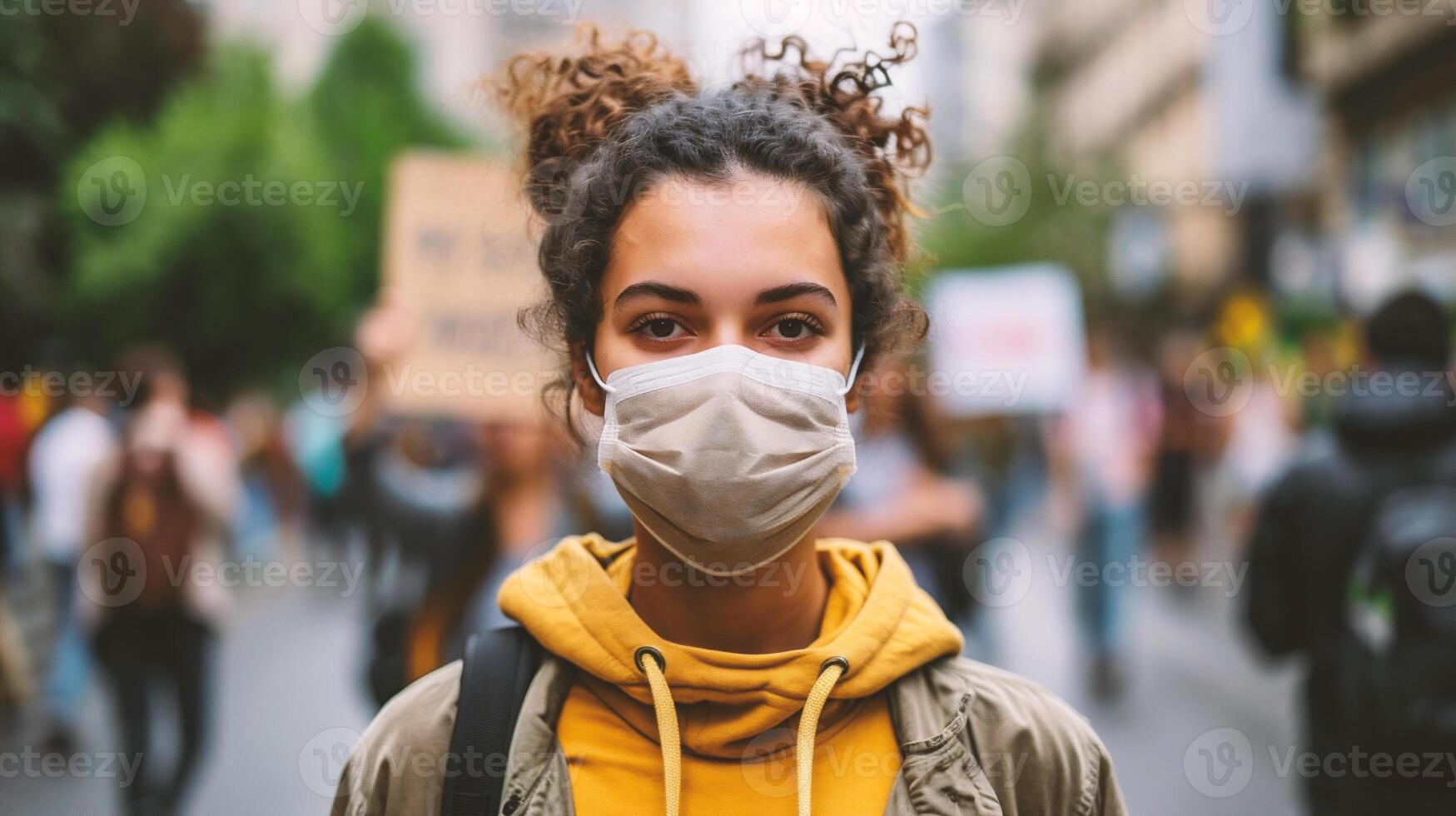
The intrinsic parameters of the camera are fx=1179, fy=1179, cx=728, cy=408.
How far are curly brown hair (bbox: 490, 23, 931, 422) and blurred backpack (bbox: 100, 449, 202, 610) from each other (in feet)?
13.3

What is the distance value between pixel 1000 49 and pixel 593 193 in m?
77.8

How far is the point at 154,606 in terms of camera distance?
5488 mm

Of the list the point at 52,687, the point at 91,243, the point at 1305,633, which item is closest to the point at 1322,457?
the point at 1305,633

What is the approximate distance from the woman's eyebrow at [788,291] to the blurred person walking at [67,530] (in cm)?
673

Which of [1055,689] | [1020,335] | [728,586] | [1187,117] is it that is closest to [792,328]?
[728,586]

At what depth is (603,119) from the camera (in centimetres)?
206

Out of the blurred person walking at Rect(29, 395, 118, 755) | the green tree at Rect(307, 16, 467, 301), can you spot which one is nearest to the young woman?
the blurred person walking at Rect(29, 395, 118, 755)

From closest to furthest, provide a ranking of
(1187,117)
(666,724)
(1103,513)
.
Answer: (666,724)
(1103,513)
(1187,117)

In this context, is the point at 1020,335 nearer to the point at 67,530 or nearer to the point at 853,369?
the point at 67,530

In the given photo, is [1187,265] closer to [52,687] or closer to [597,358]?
[52,687]

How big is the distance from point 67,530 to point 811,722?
728 centimetres

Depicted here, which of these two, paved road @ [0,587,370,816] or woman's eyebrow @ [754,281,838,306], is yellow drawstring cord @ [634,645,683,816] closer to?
woman's eyebrow @ [754,281,838,306]

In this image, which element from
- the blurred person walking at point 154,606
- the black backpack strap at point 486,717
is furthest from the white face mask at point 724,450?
the blurred person walking at point 154,606

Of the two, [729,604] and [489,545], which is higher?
[729,604]
